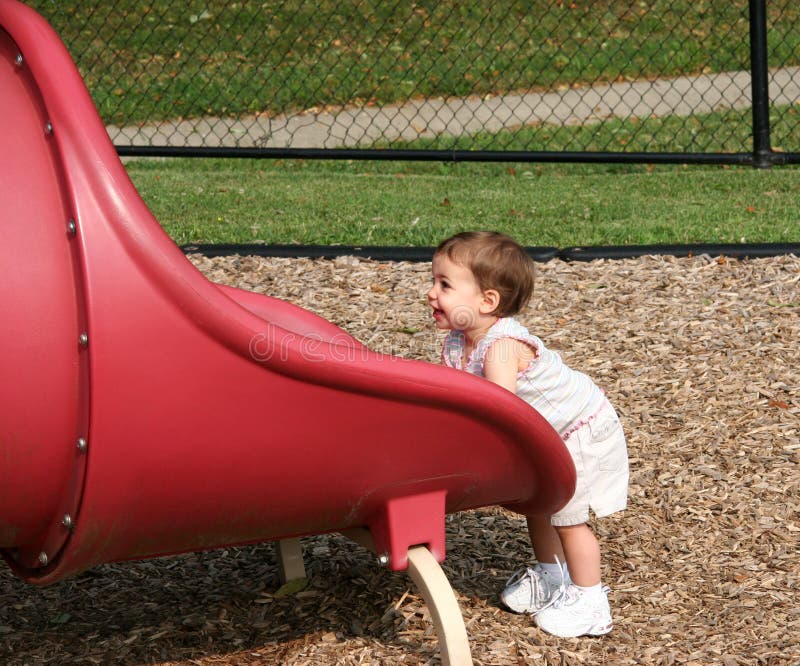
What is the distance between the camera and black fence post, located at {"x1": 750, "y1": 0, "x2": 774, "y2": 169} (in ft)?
24.1

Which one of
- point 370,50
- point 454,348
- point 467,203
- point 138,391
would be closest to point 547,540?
point 454,348

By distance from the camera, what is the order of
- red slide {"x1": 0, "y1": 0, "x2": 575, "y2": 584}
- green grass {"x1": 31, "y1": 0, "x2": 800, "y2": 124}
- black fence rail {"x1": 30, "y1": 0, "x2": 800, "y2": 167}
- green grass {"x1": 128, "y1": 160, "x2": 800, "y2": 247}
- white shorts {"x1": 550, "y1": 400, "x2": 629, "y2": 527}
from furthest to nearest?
green grass {"x1": 31, "y1": 0, "x2": 800, "y2": 124} < black fence rail {"x1": 30, "y1": 0, "x2": 800, "y2": 167} < green grass {"x1": 128, "y1": 160, "x2": 800, "y2": 247} < white shorts {"x1": 550, "y1": 400, "x2": 629, "y2": 527} < red slide {"x1": 0, "y1": 0, "x2": 575, "y2": 584}

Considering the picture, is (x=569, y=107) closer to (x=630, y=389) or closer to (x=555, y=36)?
(x=555, y=36)

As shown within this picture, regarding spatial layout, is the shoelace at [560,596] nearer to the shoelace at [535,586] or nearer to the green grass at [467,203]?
the shoelace at [535,586]

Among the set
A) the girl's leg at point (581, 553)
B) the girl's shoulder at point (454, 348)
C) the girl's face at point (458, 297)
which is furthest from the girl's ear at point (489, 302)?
the girl's leg at point (581, 553)

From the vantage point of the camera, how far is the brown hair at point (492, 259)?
2.82 m

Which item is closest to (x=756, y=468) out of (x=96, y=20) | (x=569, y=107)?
(x=569, y=107)

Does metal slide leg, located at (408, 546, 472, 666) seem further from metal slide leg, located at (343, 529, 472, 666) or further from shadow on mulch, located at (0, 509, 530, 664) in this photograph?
shadow on mulch, located at (0, 509, 530, 664)

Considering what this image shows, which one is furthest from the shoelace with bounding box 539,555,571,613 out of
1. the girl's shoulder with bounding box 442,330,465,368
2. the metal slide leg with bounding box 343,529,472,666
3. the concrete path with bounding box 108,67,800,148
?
the concrete path with bounding box 108,67,800,148

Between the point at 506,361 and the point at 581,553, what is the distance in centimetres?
55

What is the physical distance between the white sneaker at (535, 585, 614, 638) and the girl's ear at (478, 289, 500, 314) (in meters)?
0.75

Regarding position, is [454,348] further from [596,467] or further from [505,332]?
[596,467]

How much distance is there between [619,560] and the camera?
3420mm

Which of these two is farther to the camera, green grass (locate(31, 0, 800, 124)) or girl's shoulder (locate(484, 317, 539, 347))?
green grass (locate(31, 0, 800, 124))
